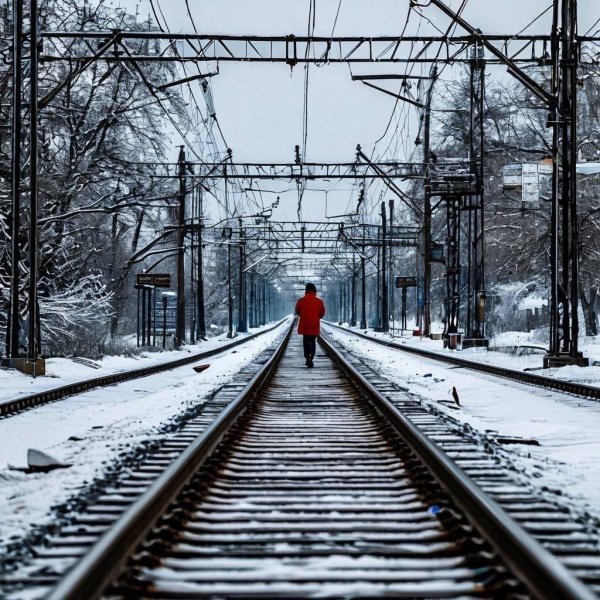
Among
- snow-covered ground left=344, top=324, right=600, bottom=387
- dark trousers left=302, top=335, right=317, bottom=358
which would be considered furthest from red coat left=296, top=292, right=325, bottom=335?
snow-covered ground left=344, top=324, right=600, bottom=387

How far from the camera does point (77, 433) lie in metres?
9.63

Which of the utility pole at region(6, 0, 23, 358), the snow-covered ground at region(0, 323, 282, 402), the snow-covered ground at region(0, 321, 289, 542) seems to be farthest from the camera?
the utility pole at region(6, 0, 23, 358)

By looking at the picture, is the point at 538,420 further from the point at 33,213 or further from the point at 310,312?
the point at 33,213

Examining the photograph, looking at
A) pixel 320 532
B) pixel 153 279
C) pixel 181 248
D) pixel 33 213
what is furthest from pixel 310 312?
pixel 181 248

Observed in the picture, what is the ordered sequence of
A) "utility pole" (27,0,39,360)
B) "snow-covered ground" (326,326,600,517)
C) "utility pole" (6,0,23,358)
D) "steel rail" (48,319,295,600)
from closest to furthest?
"steel rail" (48,319,295,600)
"snow-covered ground" (326,326,600,517)
"utility pole" (27,0,39,360)
"utility pole" (6,0,23,358)

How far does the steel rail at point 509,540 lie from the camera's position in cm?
339

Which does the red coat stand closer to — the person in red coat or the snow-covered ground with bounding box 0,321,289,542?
the person in red coat

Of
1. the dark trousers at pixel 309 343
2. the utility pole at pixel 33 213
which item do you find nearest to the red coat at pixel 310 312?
the dark trousers at pixel 309 343

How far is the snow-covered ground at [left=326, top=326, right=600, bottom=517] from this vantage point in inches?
261

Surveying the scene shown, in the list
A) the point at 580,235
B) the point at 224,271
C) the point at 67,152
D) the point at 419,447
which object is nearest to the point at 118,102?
the point at 67,152

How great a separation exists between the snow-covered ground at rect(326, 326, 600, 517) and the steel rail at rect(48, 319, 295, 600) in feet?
8.27

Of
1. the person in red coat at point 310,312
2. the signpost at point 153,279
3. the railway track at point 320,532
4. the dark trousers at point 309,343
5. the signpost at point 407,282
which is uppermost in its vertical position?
the signpost at point 407,282

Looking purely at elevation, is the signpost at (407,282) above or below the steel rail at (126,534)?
above

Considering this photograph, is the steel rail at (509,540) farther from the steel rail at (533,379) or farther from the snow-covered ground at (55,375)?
the snow-covered ground at (55,375)
